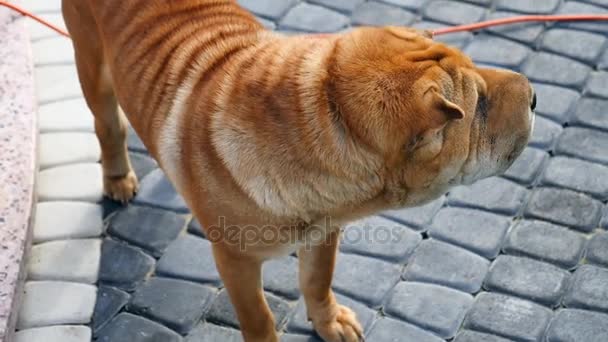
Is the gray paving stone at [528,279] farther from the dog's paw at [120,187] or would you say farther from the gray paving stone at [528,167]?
the dog's paw at [120,187]

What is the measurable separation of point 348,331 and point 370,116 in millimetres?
1135

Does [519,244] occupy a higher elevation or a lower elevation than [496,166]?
lower

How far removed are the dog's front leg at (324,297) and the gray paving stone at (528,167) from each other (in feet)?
3.28

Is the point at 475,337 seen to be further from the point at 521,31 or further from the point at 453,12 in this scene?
the point at 453,12

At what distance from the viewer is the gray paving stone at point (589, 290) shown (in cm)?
327

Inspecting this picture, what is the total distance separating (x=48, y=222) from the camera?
3768 mm

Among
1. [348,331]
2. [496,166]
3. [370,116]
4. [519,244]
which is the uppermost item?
[370,116]

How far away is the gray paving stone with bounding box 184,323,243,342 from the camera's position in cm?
330

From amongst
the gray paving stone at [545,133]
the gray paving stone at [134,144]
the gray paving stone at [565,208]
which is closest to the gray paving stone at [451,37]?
the gray paving stone at [545,133]

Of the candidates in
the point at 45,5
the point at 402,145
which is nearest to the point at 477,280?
the point at 402,145

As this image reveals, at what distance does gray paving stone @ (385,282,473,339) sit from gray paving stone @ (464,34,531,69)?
139 centimetres

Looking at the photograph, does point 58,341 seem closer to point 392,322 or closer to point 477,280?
point 392,322

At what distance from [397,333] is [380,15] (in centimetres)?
195

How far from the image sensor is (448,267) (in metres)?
3.46
